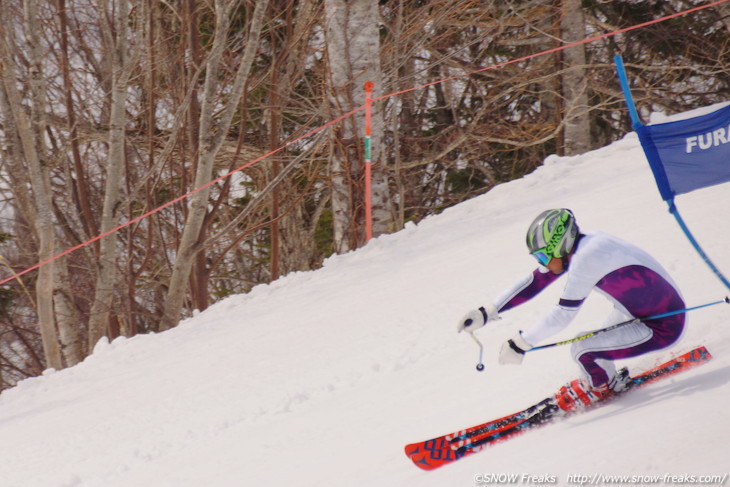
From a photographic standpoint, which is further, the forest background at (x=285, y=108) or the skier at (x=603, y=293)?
the forest background at (x=285, y=108)

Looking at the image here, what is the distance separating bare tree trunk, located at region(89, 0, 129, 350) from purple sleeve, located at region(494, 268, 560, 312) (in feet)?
20.4

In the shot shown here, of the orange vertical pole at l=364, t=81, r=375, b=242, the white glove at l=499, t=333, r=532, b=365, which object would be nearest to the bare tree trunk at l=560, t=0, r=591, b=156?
the orange vertical pole at l=364, t=81, r=375, b=242

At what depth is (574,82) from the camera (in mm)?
10867

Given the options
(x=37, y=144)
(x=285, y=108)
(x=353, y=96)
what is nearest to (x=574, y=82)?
(x=353, y=96)

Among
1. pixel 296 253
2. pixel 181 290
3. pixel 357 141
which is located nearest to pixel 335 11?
pixel 357 141

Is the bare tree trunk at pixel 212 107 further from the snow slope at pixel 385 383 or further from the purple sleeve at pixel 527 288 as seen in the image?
the purple sleeve at pixel 527 288

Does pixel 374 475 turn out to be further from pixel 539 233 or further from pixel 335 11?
pixel 335 11

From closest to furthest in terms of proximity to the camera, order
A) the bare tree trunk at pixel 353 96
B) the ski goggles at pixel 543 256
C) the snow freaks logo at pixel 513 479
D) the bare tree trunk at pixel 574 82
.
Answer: the snow freaks logo at pixel 513 479
the ski goggles at pixel 543 256
the bare tree trunk at pixel 353 96
the bare tree trunk at pixel 574 82

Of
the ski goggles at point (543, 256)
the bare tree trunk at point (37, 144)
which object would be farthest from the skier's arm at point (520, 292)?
the bare tree trunk at point (37, 144)

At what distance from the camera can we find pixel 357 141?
8289 mm

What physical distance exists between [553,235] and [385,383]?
1900mm

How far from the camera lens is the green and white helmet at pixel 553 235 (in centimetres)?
375

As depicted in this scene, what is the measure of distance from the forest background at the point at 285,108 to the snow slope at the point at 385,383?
138cm

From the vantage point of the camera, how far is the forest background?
339 inches
